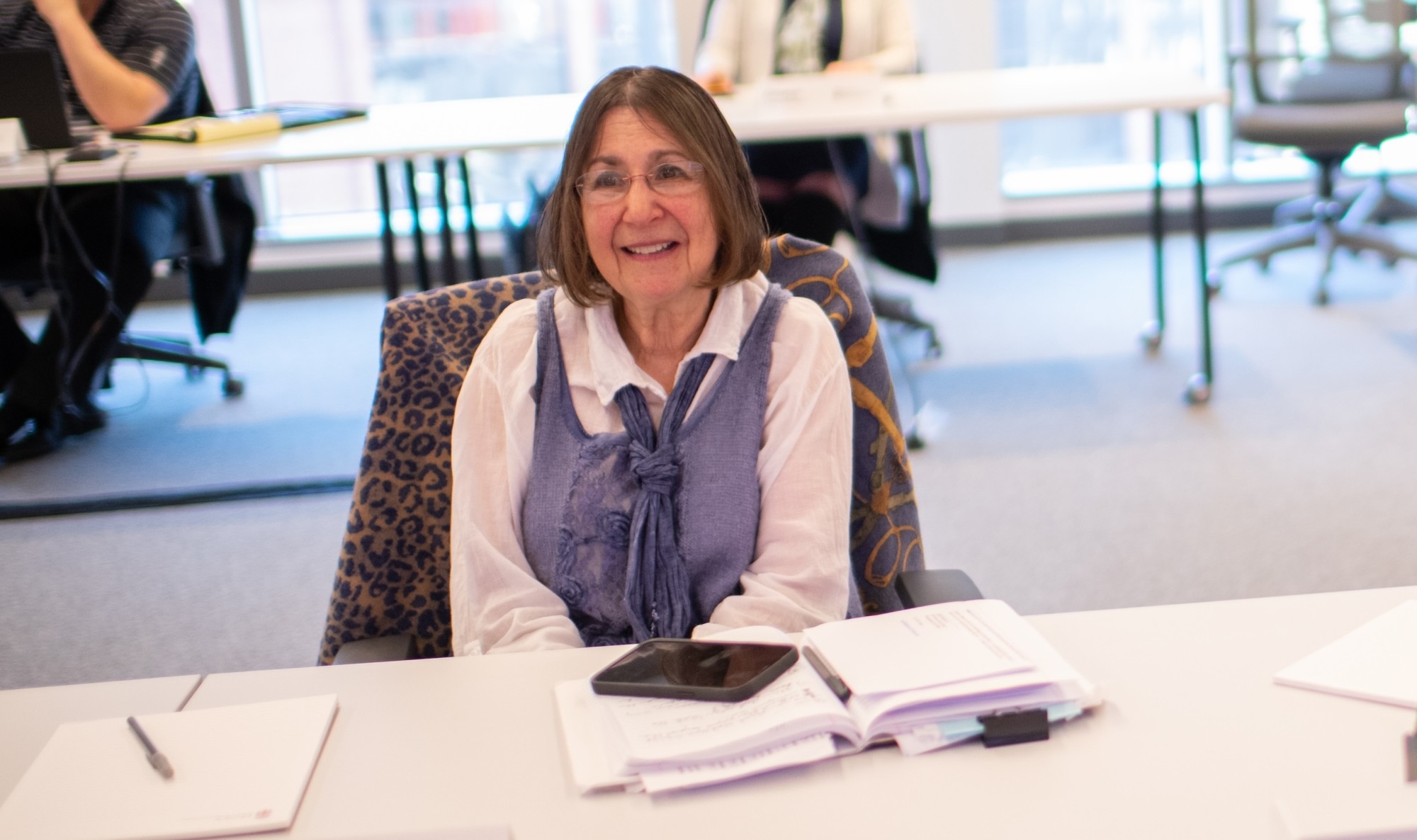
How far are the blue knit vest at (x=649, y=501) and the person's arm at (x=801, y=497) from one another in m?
0.02

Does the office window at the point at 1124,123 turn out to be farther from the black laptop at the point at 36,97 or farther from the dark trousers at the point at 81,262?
the black laptop at the point at 36,97

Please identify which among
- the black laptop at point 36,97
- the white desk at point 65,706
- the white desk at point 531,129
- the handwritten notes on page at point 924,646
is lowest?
the white desk at point 65,706

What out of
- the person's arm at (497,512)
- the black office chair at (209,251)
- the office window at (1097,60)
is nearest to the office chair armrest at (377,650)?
the person's arm at (497,512)

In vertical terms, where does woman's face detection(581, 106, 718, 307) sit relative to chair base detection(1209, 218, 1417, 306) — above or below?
above

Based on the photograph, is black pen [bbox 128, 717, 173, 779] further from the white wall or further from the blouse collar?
the white wall

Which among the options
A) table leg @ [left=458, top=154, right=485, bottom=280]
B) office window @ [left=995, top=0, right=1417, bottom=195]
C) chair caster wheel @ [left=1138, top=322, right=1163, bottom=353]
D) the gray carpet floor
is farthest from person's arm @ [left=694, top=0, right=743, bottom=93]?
office window @ [left=995, top=0, right=1417, bottom=195]

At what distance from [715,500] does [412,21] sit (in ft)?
14.6

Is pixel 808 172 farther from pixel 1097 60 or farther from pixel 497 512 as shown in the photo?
pixel 497 512

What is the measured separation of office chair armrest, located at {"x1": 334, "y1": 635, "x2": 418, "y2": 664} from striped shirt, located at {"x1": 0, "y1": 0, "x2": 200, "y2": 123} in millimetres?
2362

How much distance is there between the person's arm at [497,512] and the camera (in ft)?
4.52

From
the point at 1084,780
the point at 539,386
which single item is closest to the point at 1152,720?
the point at 1084,780

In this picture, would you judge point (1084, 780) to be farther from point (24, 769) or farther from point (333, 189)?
point (333, 189)

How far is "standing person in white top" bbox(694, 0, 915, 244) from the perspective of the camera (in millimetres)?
3812

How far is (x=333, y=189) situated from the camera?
5.56 meters
